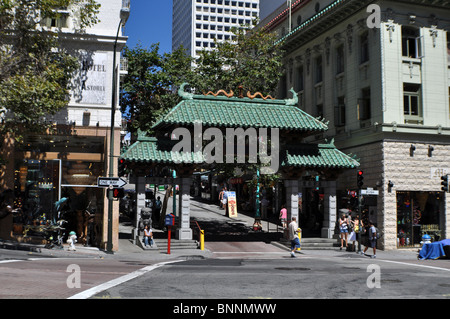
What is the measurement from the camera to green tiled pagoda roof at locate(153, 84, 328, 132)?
80.0 ft

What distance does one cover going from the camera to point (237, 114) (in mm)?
25375

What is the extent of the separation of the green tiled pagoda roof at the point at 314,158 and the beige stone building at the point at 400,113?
209 cm

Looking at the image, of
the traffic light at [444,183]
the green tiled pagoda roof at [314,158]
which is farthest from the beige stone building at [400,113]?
the green tiled pagoda roof at [314,158]

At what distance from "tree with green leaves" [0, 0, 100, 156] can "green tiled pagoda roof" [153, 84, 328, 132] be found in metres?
5.48

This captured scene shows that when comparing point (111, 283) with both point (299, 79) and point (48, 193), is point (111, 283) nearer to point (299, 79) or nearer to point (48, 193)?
point (48, 193)

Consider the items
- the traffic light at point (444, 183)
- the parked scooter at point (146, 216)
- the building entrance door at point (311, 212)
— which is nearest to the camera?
the parked scooter at point (146, 216)

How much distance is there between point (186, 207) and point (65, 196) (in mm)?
6151

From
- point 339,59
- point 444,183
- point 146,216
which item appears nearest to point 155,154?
point 146,216

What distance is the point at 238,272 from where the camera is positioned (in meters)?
15.4

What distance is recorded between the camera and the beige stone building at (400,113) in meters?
26.6

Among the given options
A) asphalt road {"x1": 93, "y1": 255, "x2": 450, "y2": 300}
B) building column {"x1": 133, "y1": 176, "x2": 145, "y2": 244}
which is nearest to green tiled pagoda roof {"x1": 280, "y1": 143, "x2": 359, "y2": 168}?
building column {"x1": 133, "y1": 176, "x2": 145, "y2": 244}

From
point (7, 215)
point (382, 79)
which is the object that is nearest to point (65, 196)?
point (7, 215)

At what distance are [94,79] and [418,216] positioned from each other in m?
19.5

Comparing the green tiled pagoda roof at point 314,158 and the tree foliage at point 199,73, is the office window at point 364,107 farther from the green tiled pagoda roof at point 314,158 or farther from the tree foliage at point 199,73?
the tree foliage at point 199,73
